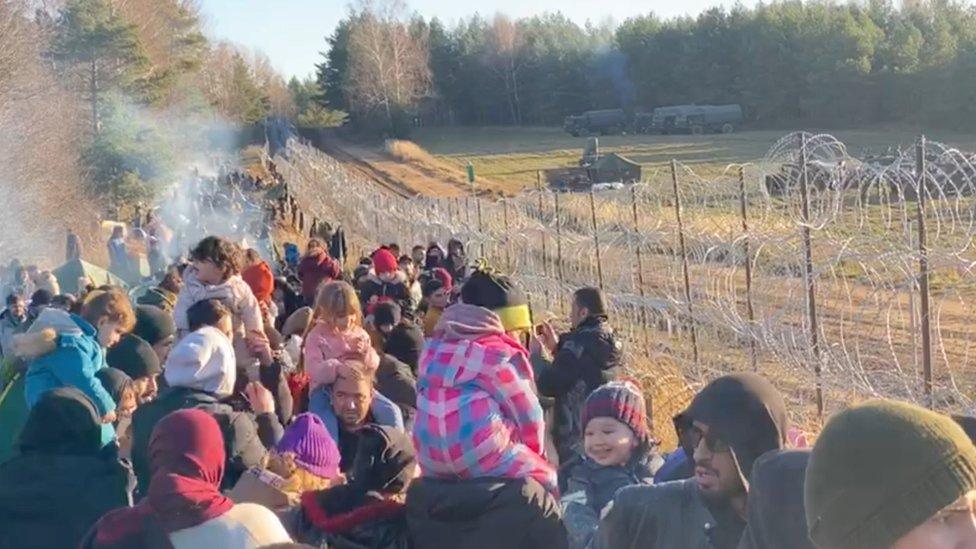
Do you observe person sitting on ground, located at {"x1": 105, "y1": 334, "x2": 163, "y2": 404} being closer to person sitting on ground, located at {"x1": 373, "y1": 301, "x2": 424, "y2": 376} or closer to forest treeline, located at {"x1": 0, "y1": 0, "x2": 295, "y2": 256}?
person sitting on ground, located at {"x1": 373, "y1": 301, "x2": 424, "y2": 376}

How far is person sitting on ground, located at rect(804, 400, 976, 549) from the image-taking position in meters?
1.84

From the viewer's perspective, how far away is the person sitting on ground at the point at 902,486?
1838mm

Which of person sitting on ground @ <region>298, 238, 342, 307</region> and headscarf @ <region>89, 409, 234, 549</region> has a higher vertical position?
headscarf @ <region>89, 409, 234, 549</region>

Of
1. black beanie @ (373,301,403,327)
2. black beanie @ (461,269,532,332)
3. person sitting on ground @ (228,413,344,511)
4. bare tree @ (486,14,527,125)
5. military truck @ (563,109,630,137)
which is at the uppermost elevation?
bare tree @ (486,14,527,125)

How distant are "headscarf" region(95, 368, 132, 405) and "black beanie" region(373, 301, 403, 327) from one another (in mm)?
1964

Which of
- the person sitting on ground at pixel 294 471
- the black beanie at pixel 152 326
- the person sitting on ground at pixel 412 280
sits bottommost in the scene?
the person sitting on ground at pixel 412 280

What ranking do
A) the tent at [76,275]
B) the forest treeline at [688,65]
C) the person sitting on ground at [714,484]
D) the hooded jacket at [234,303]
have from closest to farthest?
the person sitting on ground at [714,484] < the hooded jacket at [234,303] < the tent at [76,275] < the forest treeline at [688,65]

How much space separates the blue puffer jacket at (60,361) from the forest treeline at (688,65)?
5453 centimetres

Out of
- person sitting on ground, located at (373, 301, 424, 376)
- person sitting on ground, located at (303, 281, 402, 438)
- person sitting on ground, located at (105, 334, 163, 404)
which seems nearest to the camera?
person sitting on ground, located at (303, 281, 402, 438)

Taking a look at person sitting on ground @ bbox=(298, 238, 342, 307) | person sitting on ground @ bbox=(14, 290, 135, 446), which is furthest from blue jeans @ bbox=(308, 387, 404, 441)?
person sitting on ground @ bbox=(298, 238, 342, 307)

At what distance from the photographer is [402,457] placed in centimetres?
372

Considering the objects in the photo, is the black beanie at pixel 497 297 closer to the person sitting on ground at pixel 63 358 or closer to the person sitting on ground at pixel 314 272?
the person sitting on ground at pixel 63 358

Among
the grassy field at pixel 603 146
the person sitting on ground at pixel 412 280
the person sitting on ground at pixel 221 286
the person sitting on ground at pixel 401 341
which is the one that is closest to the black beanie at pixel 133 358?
the person sitting on ground at pixel 221 286

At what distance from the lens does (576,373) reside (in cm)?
545
